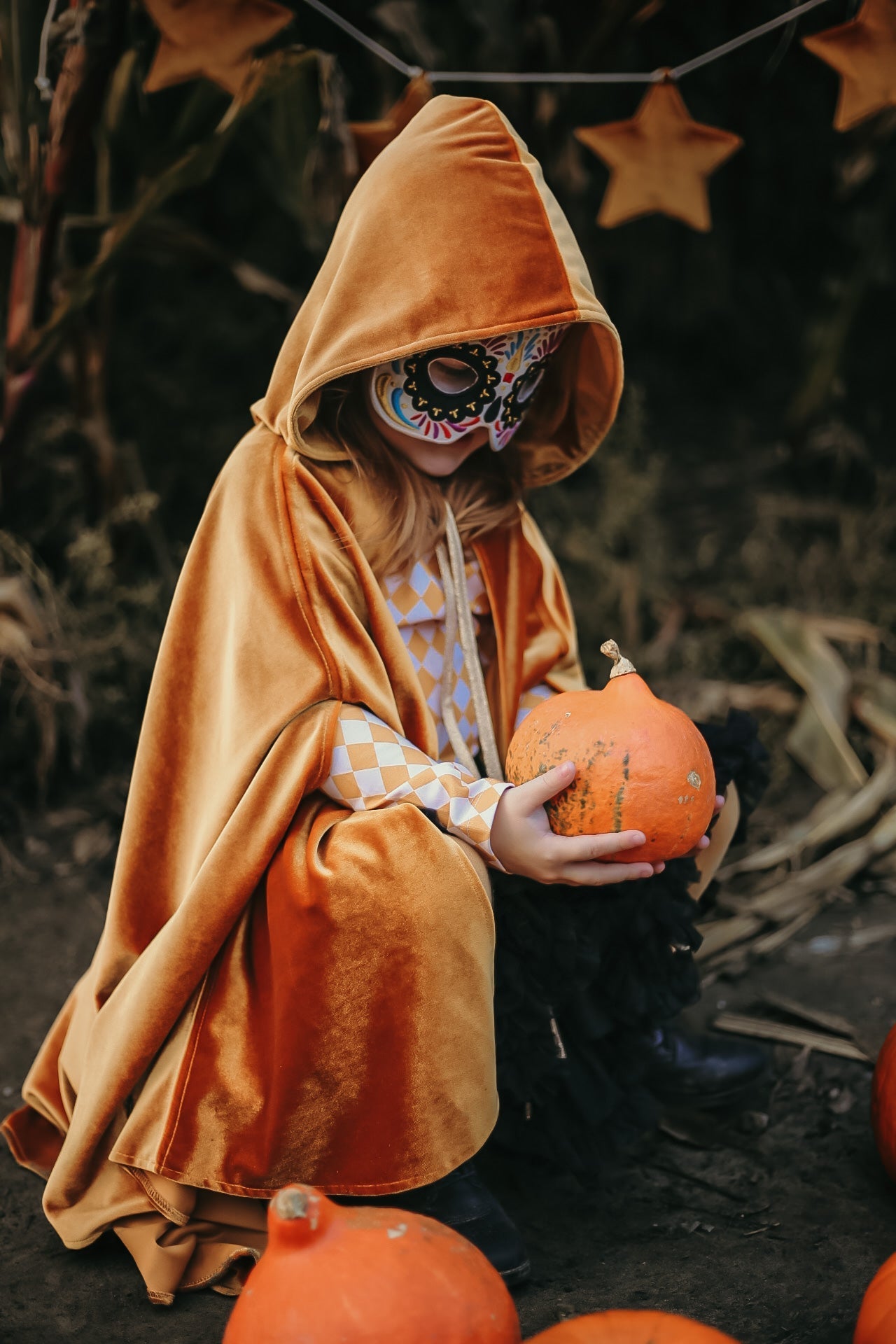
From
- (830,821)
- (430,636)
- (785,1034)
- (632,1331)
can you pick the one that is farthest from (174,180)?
(632,1331)

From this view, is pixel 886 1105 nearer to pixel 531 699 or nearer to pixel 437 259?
pixel 531 699

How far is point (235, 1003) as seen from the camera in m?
1.62

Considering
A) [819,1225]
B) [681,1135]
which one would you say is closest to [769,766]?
[681,1135]

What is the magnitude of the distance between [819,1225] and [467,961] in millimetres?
698

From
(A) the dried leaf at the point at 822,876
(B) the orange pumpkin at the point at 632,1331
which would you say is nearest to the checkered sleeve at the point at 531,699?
(A) the dried leaf at the point at 822,876

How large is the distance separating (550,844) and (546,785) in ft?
0.27

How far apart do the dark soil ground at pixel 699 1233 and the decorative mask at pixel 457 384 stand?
1.20 m

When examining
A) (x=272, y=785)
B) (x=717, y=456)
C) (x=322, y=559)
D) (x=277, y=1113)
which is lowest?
(x=717, y=456)

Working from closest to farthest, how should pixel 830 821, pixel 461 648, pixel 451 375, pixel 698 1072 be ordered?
pixel 451 375 < pixel 461 648 < pixel 698 1072 < pixel 830 821

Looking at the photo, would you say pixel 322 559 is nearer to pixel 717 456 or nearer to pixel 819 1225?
pixel 819 1225

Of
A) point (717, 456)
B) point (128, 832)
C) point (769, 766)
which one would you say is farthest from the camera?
point (717, 456)

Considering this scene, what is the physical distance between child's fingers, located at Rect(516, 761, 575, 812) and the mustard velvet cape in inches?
4.6

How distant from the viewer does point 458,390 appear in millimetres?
1723

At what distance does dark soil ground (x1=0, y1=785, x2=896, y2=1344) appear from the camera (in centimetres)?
157
